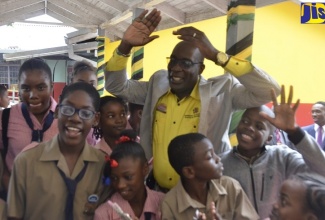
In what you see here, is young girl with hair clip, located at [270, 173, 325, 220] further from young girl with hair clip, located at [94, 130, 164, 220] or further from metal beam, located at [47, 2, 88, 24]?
metal beam, located at [47, 2, 88, 24]

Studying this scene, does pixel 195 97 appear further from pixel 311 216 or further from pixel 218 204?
pixel 311 216

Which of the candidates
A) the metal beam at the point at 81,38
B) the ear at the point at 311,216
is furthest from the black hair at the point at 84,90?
the metal beam at the point at 81,38

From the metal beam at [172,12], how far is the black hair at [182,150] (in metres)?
4.32

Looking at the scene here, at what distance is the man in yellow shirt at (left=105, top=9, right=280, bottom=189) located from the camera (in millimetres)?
2213

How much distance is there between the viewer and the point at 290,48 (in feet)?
23.6

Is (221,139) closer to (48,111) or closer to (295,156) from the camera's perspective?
(295,156)

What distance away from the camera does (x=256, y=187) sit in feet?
6.86

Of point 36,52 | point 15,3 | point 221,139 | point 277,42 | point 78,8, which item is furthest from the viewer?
point 36,52

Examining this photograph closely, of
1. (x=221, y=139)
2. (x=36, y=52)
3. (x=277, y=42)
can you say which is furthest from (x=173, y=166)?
(x=36, y=52)

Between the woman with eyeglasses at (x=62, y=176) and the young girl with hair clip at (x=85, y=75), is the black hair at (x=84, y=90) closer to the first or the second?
the woman with eyeglasses at (x=62, y=176)

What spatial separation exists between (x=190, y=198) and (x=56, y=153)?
2.24 ft

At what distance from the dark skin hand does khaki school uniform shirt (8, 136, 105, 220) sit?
0.82 meters

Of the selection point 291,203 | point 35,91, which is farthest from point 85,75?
point 291,203

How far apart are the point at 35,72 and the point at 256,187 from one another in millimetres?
1422
